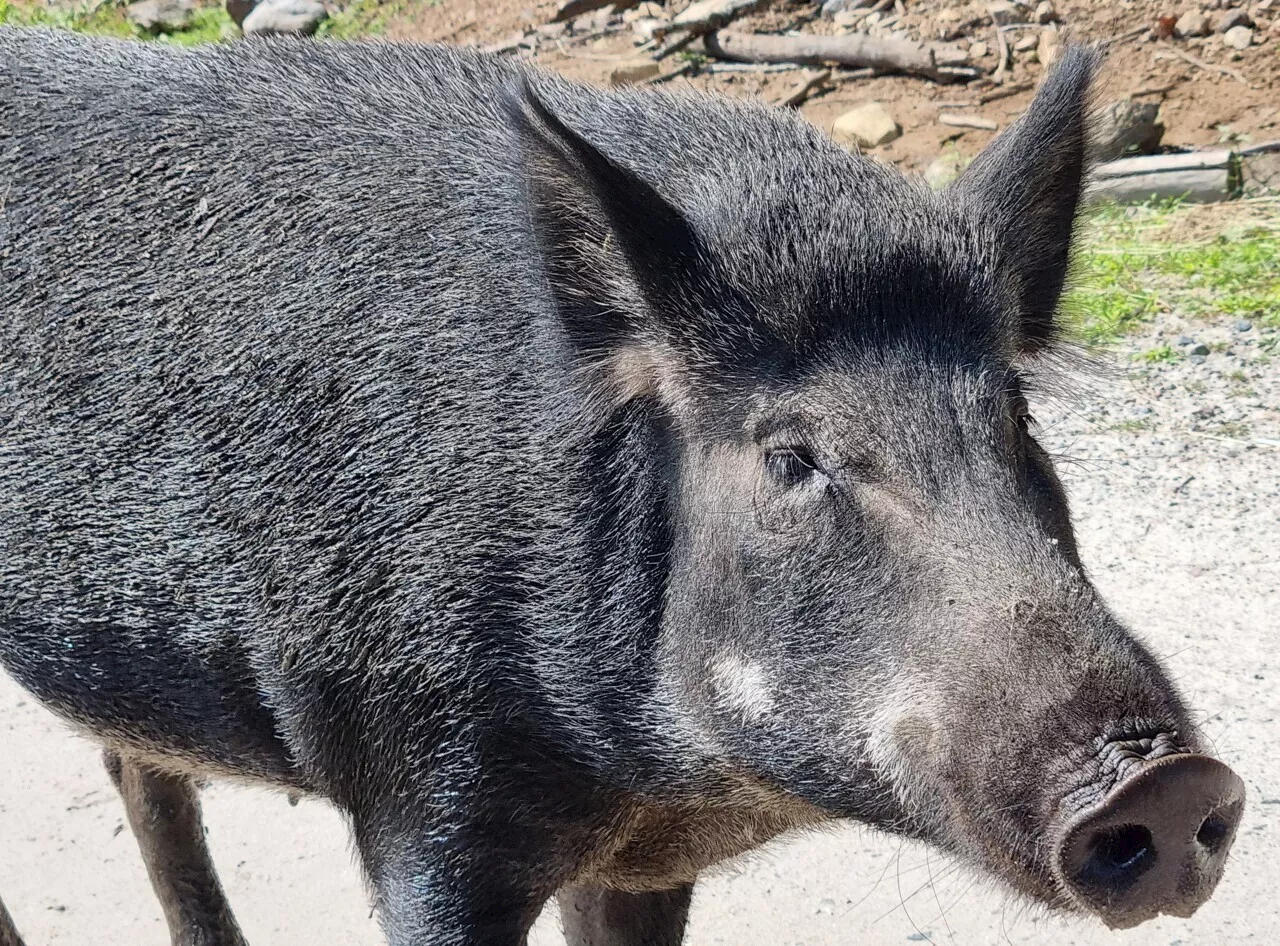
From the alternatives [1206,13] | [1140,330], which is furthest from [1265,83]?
[1140,330]

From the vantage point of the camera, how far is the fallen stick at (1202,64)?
9.12m

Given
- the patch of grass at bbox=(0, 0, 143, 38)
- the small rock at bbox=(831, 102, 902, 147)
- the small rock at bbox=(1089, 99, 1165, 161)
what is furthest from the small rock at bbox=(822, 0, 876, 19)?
the patch of grass at bbox=(0, 0, 143, 38)

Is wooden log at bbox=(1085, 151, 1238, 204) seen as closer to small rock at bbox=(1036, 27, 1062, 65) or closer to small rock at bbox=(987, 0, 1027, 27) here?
small rock at bbox=(1036, 27, 1062, 65)

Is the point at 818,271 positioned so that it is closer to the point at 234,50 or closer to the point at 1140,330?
the point at 234,50

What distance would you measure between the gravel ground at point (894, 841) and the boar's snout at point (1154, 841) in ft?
3.67

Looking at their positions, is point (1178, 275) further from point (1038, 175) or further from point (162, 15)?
point (162, 15)

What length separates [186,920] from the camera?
4.01 meters

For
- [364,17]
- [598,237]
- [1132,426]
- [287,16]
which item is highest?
[598,237]

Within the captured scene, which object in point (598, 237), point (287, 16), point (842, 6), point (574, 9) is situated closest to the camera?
point (598, 237)

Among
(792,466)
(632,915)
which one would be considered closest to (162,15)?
(632,915)

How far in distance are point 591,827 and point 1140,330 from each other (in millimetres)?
4863

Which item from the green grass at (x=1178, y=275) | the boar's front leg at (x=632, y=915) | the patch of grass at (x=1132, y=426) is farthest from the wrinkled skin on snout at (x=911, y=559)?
the green grass at (x=1178, y=275)

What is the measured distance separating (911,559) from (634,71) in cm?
816

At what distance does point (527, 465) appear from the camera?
2.84 metres
